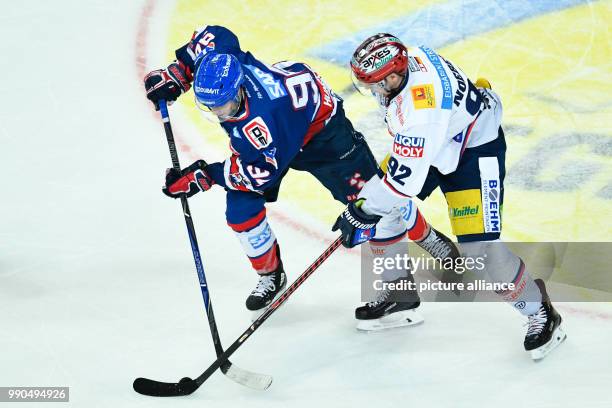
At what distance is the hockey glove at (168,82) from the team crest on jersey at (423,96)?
47.9 inches

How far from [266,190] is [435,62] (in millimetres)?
932

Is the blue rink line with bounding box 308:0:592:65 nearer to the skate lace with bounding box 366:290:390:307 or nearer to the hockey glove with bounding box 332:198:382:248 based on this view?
the skate lace with bounding box 366:290:390:307

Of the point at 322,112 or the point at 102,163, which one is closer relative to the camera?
the point at 322,112

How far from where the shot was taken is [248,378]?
10.9 feet

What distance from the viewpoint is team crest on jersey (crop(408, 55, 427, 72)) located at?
3260 mm

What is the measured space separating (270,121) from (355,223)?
511mm

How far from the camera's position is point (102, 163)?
4855 millimetres

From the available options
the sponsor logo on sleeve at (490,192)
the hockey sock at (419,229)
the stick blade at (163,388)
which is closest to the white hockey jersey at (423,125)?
the sponsor logo on sleeve at (490,192)

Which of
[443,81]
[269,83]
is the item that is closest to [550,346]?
[443,81]

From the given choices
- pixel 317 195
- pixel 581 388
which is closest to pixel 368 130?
pixel 317 195

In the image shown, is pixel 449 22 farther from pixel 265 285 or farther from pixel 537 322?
pixel 537 322

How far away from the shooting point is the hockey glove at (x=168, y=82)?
3.92m

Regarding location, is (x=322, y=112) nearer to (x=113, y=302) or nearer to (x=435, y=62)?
(x=435, y=62)

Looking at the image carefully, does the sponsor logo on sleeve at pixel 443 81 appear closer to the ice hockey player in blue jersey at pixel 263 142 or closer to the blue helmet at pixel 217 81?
the ice hockey player in blue jersey at pixel 263 142
